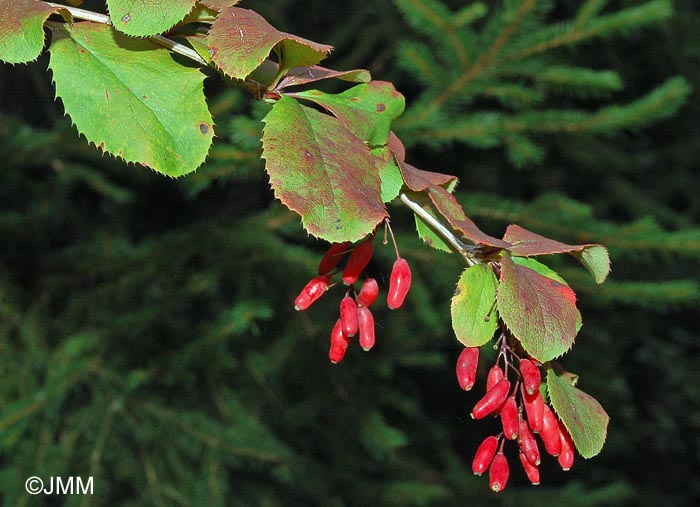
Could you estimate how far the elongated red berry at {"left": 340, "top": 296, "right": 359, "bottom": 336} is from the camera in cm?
60

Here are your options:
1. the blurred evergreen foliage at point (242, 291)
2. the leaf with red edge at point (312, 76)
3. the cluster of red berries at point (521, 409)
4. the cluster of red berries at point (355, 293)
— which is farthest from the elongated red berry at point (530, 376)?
the blurred evergreen foliage at point (242, 291)

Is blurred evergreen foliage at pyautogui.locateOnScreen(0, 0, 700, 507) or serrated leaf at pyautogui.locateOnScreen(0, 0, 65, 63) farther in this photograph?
blurred evergreen foliage at pyautogui.locateOnScreen(0, 0, 700, 507)

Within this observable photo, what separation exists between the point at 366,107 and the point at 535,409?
Answer: 9.4 inches

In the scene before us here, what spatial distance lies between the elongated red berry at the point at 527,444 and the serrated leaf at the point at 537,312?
0.10m

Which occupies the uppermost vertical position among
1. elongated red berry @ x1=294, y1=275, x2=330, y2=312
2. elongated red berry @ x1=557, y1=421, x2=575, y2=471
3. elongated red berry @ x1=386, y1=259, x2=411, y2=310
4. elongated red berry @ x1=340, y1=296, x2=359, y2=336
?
elongated red berry @ x1=386, y1=259, x2=411, y2=310

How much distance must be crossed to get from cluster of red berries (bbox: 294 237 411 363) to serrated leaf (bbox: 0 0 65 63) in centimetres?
24

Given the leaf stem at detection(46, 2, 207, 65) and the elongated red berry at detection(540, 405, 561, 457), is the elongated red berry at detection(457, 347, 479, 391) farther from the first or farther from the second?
the leaf stem at detection(46, 2, 207, 65)

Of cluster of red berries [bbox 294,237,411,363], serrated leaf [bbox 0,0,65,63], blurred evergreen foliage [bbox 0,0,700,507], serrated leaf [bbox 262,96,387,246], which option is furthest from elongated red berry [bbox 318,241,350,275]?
blurred evergreen foliage [bbox 0,0,700,507]

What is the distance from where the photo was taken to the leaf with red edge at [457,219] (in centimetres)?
51

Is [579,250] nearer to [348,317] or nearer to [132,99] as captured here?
[348,317]

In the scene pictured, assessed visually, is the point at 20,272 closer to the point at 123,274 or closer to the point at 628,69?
the point at 123,274

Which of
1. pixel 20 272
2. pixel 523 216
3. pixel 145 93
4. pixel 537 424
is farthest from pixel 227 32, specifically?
pixel 20 272

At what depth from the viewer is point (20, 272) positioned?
197cm

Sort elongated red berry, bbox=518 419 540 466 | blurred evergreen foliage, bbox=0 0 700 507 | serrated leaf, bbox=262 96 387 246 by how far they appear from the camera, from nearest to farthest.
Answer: serrated leaf, bbox=262 96 387 246
elongated red berry, bbox=518 419 540 466
blurred evergreen foliage, bbox=0 0 700 507
